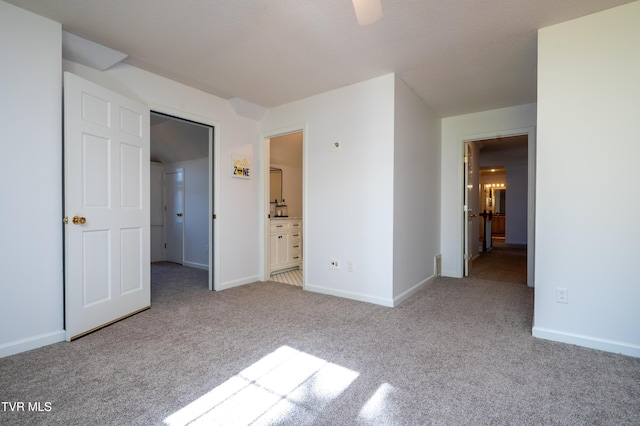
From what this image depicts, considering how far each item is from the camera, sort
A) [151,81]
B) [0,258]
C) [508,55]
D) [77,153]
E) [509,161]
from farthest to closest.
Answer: [509,161] → [151,81] → [508,55] → [77,153] → [0,258]

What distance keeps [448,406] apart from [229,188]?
330cm

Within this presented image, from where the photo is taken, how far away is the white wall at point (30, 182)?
2.06 m

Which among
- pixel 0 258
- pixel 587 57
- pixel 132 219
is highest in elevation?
pixel 587 57

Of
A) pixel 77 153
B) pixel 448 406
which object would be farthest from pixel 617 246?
pixel 77 153

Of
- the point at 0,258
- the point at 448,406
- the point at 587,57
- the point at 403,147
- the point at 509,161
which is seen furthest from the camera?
the point at 509,161

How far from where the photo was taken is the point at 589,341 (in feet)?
7.11

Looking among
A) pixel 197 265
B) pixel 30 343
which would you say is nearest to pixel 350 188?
pixel 30 343

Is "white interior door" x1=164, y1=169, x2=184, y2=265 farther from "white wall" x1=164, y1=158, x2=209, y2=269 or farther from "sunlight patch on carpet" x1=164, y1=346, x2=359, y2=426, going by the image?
"sunlight patch on carpet" x1=164, y1=346, x2=359, y2=426

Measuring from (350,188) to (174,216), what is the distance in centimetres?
403

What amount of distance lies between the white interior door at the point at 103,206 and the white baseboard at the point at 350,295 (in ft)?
5.92

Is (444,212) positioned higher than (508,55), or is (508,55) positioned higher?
(508,55)

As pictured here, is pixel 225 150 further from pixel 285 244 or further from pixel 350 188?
pixel 285 244

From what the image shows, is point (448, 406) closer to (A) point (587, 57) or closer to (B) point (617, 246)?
(B) point (617, 246)

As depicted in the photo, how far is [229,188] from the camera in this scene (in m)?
3.92
